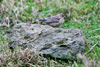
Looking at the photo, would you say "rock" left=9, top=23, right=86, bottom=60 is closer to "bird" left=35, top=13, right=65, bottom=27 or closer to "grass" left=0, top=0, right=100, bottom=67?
"grass" left=0, top=0, right=100, bottom=67

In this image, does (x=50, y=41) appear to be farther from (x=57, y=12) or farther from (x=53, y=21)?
(x=57, y=12)

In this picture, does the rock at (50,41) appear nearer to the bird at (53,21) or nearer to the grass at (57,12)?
the grass at (57,12)

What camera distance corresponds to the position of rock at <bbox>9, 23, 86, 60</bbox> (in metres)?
2.97

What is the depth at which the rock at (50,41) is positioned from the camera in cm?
297

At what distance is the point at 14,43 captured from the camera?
3.46 metres

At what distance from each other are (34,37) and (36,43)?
0.19m

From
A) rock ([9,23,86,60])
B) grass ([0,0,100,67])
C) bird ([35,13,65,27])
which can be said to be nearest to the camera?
rock ([9,23,86,60])

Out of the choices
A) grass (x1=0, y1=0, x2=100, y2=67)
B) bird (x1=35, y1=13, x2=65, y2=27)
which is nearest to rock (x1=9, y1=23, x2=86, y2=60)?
grass (x1=0, y1=0, x2=100, y2=67)

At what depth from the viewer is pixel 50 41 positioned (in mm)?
3188

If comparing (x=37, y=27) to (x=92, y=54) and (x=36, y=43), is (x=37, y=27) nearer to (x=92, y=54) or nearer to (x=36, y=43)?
(x=36, y=43)

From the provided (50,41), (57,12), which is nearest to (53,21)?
(57,12)

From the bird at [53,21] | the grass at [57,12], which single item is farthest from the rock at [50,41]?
the bird at [53,21]

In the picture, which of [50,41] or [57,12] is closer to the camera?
[50,41]

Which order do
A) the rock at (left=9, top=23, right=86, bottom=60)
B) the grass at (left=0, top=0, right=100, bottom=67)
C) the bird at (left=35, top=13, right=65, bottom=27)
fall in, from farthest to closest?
the bird at (left=35, top=13, right=65, bottom=27) → the grass at (left=0, top=0, right=100, bottom=67) → the rock at (left=9, top=23, right=86, bottom=60)
